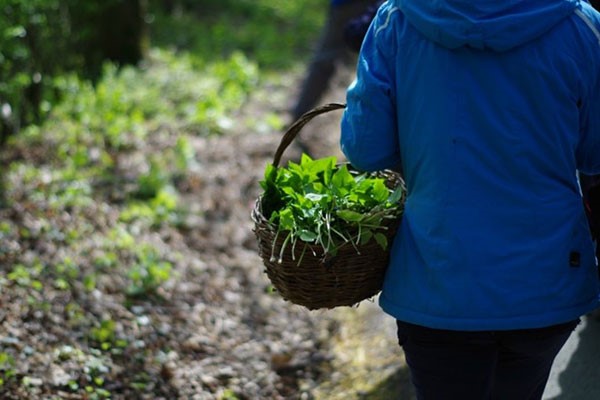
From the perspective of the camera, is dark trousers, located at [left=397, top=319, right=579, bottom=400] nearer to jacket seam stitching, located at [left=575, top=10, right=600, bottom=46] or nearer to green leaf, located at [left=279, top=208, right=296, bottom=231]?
green leaf, located at [left=279, top=208, right=296, bottom=231]

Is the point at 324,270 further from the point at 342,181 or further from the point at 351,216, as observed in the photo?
the point at 342,181

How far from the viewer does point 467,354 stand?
2547 millimetres

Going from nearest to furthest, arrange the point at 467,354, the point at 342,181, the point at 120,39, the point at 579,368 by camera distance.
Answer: the point at 467,354 < the point at 342,181 < the point at 579,368 < the point at 120,39

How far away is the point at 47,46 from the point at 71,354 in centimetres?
435

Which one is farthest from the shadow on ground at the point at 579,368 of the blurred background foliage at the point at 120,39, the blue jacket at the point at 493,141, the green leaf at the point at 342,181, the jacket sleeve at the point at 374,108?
the blurred background foliage at the point at 120,39

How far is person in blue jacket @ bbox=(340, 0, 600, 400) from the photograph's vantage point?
8.01ft

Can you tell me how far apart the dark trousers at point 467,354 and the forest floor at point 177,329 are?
1.72 metres

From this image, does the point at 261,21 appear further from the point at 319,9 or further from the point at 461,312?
the point at 461,312

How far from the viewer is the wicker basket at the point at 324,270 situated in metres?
2.73

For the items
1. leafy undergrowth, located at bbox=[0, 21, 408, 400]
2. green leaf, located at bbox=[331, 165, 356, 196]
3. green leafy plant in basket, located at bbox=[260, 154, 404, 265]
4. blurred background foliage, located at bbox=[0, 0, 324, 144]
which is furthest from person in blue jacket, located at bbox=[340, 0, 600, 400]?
blurred background foliage, located at bbox=[0, 0, 324, 144]

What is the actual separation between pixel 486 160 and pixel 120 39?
309 inches

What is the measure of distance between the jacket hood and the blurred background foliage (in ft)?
16.1

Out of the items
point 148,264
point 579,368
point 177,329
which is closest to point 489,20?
point 579,368

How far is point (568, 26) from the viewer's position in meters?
2.46
